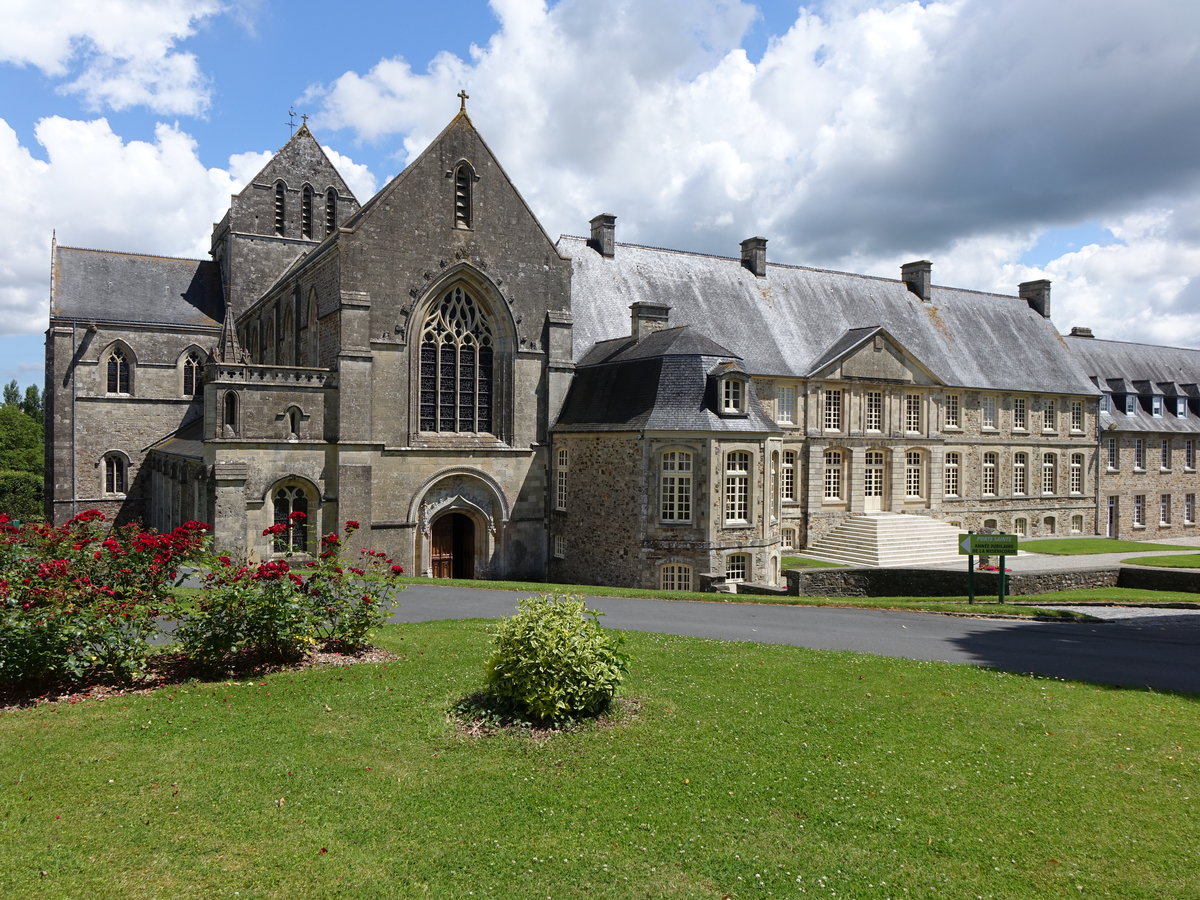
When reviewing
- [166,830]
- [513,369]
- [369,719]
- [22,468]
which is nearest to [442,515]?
[513,369]

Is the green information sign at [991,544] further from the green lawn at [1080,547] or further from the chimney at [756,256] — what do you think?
the chimney at [756,256]

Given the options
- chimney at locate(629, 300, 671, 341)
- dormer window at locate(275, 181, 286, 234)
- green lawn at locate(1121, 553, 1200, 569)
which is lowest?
green lawn at locate(1121, 553, 1200, 569)

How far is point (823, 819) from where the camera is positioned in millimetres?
7645

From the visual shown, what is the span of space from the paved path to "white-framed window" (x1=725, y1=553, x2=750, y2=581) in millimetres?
5364

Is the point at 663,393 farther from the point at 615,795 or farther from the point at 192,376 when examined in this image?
the point at 192,376

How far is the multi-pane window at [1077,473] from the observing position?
145 ft

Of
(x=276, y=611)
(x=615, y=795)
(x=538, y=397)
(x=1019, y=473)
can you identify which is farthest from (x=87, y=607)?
(x=1019, y=473)

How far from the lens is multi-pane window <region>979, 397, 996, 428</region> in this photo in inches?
1614

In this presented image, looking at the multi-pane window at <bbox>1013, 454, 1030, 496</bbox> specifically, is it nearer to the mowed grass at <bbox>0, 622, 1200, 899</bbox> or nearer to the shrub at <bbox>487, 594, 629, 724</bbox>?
the mowed grass at <bbox>0, 622, 1200, 899</bbox>

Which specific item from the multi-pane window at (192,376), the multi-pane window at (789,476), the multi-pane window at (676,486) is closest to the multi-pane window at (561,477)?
the multi-pane window at (676,486)

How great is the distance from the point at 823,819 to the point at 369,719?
5.57 metres

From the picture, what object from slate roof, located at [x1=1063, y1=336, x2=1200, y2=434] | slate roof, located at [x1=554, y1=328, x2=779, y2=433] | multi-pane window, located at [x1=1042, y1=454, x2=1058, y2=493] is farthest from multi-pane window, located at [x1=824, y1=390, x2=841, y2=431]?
slate roof, located at [x1=1063, y1=336, x2=1200, y2=434]

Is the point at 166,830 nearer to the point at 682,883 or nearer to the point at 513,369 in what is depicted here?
the point at 682,883

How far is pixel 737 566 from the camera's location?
26422mm
